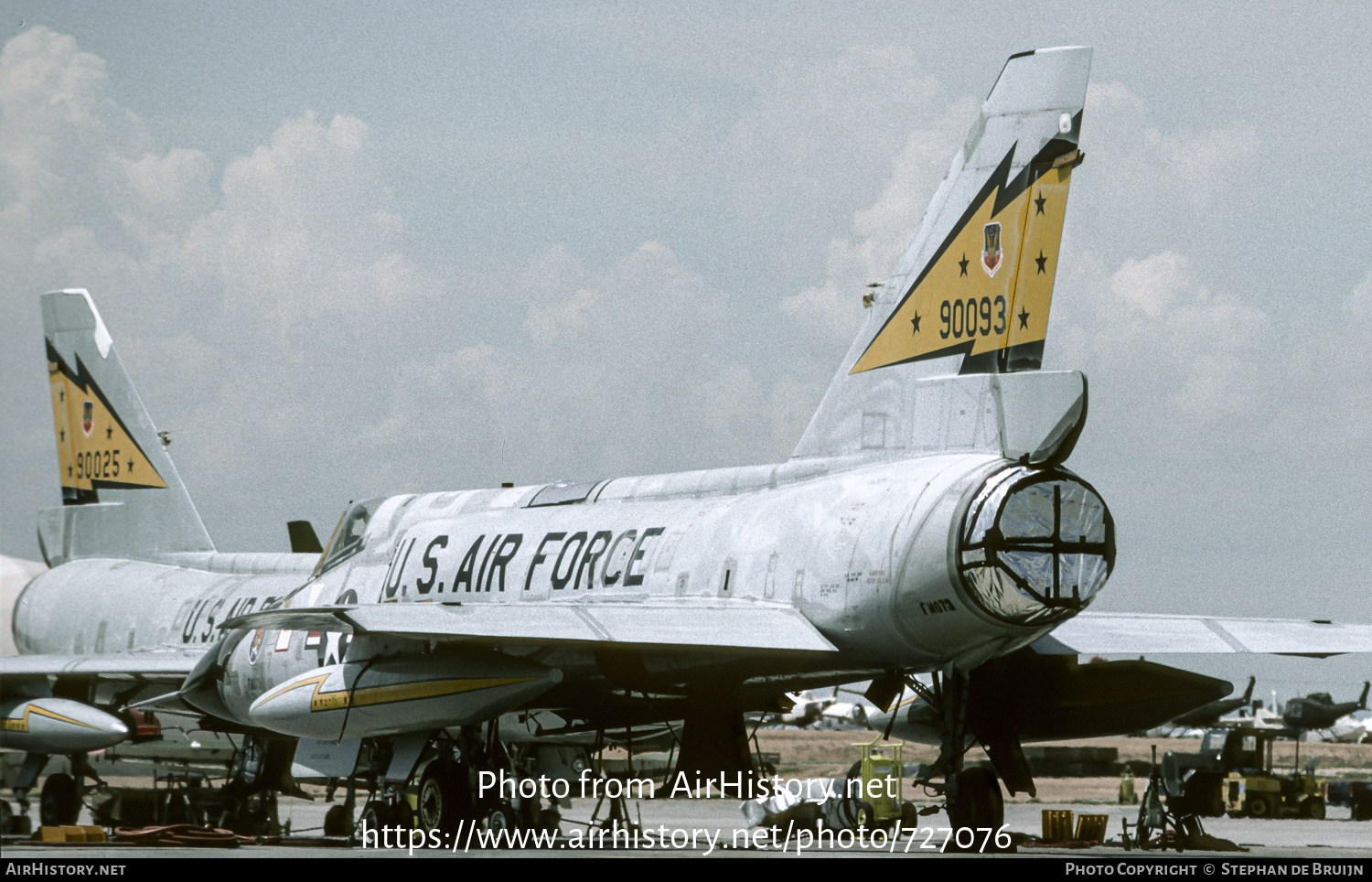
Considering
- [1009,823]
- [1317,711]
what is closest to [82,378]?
[1009,823]

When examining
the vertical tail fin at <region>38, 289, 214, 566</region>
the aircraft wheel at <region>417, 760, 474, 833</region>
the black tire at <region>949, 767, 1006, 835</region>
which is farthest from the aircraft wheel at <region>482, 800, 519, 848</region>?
the vertical tail fin at <region>38, 289, 214, 566</region>

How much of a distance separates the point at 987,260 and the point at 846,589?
268 cm

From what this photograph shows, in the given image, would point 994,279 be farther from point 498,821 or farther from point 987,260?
point 498,821

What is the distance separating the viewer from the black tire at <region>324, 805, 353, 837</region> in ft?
57.9

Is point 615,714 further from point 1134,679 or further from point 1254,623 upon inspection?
point 1254,623

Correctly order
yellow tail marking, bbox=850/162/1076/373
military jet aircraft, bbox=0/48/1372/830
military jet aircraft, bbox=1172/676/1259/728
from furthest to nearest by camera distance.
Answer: military jet aircraft, bbox=1172/676/1259/728 < yellow tail marking, bbox=850/162/1076/373 < military jet aircraft, bbox=0/48/1372/830

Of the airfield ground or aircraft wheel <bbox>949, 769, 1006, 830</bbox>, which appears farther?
the airfield ground

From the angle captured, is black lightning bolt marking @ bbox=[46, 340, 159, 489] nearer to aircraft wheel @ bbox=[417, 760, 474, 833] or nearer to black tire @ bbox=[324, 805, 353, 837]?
black tire @ bbox=[324, 805, 353, 837]

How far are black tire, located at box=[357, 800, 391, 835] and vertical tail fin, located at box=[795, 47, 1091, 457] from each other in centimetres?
460

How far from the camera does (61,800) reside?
18.0m

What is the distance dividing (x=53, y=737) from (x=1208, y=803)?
1150 cm

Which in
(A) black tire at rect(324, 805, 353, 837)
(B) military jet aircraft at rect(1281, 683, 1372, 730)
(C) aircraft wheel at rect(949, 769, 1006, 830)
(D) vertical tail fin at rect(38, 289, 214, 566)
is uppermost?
(D) vertical tail fin at rect(38, 289, 214, 566)
